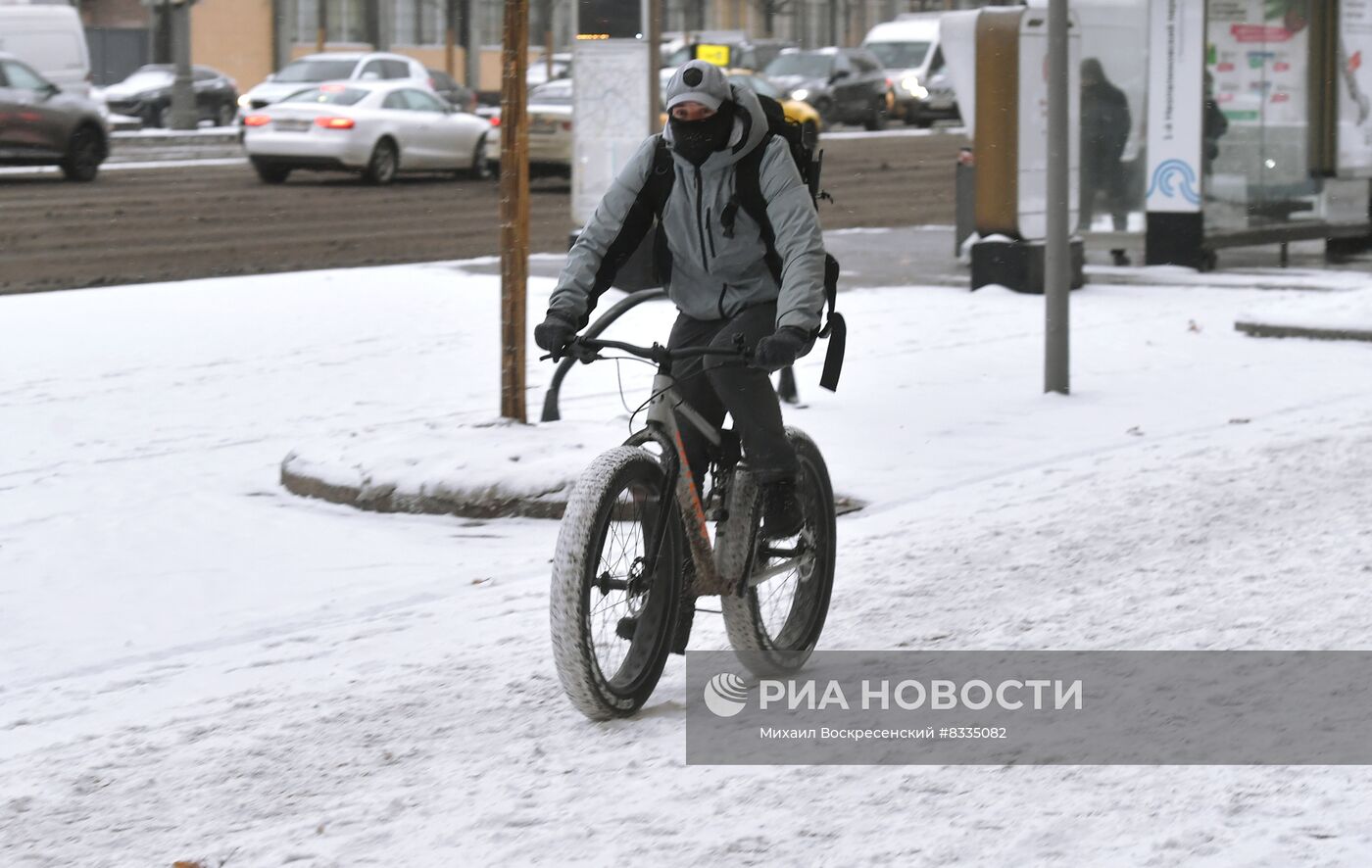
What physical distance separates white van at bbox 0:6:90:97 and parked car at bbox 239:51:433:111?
8.75 feet

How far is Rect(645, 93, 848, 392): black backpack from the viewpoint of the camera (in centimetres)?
525

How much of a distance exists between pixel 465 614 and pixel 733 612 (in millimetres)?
1234

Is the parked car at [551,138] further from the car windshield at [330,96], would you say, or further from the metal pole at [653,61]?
the metal pole at [653,61]

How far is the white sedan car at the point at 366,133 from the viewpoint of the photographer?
26.1 metres

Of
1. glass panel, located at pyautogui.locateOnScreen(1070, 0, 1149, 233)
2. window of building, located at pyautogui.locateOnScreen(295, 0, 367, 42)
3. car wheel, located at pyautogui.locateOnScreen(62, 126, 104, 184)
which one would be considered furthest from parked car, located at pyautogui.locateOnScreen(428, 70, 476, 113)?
glass panel, located at pyautogui.locateOnScreen(1070, 0, 1149, 233)

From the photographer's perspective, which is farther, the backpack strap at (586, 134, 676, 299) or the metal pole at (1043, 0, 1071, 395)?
the metal pole at (1043, 0, 1071, 395)

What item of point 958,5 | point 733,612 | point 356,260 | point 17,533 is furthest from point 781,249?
point 958,5

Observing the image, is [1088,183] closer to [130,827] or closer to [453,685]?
[453,685]

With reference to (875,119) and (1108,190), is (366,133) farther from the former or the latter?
(875,119)

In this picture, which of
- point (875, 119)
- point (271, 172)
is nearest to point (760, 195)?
point (271, 172)

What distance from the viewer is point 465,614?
6453 mm

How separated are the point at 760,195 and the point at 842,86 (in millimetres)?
40045

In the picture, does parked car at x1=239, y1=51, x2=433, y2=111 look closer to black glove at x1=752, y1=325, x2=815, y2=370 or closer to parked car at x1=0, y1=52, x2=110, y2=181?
parked car at x1=0, y1=52, x2=110, y2=181

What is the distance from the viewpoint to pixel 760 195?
207 inches
